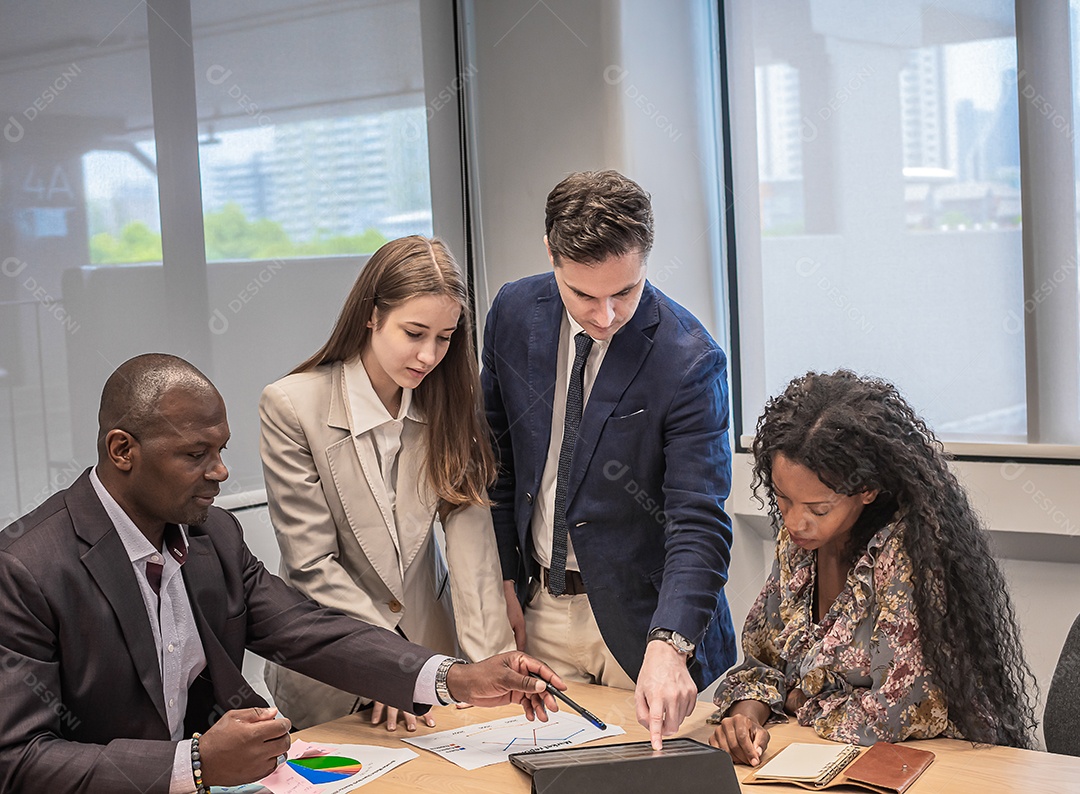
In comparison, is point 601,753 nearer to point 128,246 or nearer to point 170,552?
point 170,552

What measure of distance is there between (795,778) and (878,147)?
237 cm

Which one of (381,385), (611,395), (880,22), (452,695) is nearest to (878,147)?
(880,22)

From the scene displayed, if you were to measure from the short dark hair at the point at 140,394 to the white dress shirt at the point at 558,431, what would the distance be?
0.81 metres

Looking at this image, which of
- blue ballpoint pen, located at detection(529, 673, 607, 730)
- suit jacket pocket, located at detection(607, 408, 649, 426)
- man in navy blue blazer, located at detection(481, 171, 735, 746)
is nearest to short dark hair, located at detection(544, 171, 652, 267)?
man in navy blue blazer, located at detection(481, 171, 735, 746)

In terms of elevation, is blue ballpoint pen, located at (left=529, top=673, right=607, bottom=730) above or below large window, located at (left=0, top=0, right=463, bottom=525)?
below

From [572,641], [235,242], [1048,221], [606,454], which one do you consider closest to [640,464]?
[606,454]

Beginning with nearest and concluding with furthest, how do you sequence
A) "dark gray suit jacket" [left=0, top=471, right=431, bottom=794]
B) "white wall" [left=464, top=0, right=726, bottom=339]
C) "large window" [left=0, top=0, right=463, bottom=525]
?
"dark gray suit jacket" [left=0, top=471, right=431, bottom=794] < "large window" [left=0, top=0, right=463, bottom=525] < "white wall" [left=464, top=0, right=726, bottom=339]

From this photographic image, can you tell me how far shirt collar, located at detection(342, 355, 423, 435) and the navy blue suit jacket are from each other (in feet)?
0.85

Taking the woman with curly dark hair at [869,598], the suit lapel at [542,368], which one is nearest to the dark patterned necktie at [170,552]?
the suit lapel at [542,368]

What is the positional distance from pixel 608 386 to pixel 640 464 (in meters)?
0.18

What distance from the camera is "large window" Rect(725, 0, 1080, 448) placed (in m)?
3.22

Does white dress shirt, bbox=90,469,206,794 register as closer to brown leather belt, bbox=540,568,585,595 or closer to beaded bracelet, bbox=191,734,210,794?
beaded bracelet, bbox=191,734,210,794

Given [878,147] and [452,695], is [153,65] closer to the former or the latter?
[452,695]

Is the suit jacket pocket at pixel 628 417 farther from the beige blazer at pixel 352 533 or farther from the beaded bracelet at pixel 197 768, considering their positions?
the beaded bracelet at pixel 197 768
